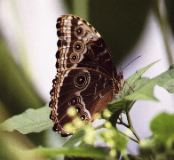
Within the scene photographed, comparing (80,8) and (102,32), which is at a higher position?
(80,8)

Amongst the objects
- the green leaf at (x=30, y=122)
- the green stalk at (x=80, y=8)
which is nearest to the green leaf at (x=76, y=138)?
the green leaf at (x=30, y=122)

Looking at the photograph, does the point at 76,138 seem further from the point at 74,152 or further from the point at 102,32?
the point at 102,32

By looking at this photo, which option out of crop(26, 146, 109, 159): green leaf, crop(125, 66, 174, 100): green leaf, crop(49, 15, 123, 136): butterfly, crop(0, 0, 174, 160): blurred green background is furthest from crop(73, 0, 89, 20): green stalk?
crop(26, 146, 109, 159): green leaf

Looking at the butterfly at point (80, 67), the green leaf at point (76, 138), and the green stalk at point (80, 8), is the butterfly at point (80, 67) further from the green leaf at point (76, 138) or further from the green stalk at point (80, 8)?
the green stalk at point (80, 8)

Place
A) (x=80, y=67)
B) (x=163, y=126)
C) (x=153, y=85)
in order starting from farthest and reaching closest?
(x=80, y=67), (x=153, y=85), (x=163, y=126)

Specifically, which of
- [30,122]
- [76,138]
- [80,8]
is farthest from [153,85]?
[80,8]

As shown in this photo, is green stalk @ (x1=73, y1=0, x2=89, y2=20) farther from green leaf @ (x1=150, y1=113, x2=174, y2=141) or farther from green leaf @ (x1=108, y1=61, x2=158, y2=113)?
green leaf @ (x1=150, y1=113, x2=174, y2=141)
